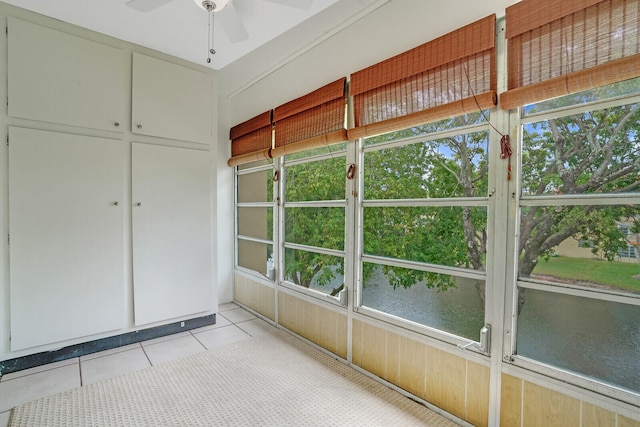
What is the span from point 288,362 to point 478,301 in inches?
57.4

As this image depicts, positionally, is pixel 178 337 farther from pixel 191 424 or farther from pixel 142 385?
pixel 191 424

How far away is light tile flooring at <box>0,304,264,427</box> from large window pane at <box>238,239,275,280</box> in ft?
1.81

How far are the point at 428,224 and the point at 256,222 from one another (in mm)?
2135

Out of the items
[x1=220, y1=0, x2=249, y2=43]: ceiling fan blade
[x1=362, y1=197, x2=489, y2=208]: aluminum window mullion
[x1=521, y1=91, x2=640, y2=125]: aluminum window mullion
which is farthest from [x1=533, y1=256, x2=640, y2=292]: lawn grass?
[x1=220, y1=0, x2=249, y2=43]: ceiling fan blade

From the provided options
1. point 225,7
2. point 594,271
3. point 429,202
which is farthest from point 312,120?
point 594,271

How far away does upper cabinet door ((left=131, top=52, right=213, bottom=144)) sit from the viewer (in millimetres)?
2541

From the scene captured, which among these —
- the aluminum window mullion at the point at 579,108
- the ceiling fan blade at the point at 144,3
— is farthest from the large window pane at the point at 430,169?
the ceiling fan blade at the point at 144,3

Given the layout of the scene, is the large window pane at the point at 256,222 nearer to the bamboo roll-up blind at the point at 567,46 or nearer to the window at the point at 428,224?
the window at the point at 428,224

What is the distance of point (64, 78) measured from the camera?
2.21 metres

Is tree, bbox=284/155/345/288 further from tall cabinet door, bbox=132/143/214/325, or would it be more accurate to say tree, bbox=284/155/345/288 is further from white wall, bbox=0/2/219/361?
white wall, bbox=0/2/219/361

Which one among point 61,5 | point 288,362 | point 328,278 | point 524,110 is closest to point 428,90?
point 524,110

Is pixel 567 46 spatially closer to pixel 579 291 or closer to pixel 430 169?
pixel 430 169

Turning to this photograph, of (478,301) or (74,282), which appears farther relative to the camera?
(74,282)

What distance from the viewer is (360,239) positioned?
222cm
